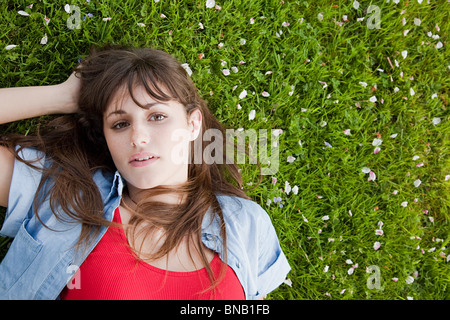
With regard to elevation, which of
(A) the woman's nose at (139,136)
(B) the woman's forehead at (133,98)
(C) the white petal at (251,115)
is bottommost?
(A) the woman's nose at (139,136)

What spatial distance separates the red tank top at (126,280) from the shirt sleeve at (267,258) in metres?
0.44

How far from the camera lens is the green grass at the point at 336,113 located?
2982mm

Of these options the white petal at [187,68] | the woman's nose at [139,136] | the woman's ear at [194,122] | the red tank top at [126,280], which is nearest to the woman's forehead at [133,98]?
the woman's nose at [139,136]

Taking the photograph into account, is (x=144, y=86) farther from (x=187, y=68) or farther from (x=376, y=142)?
(x=376, y=142)

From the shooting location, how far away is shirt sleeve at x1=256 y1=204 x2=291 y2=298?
255 cm

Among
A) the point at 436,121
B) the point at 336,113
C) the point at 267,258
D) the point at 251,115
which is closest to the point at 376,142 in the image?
the point at 336,113

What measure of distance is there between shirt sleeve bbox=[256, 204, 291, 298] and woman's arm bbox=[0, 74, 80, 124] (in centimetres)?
142

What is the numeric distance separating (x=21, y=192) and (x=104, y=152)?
55cm

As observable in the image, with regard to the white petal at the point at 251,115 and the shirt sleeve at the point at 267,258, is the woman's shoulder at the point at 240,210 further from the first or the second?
the white petal at the point at 251,115

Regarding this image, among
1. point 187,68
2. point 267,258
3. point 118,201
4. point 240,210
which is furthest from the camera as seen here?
point 187,68

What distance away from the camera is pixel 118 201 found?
2.25 meters

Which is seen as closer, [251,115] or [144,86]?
[144,86]

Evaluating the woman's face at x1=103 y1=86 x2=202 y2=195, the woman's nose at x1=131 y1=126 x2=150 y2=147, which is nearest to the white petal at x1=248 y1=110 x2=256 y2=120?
the woman's face at x1=103 y1=86 x2=202 y2=195
